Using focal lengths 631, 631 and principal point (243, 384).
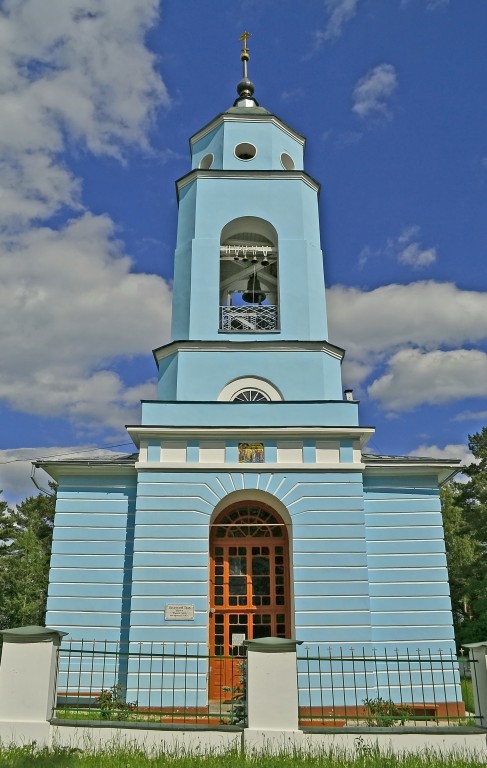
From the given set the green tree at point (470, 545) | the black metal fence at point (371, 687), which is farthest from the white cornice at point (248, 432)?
the green tree at point (470, 545)

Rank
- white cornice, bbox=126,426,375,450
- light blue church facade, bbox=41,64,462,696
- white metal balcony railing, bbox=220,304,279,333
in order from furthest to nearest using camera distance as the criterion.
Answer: white metal balcony railing, bbox=220,304,279,333
white cornice, bbox=126,426,375,450
light blue church facade, bbox=41,64,462,696

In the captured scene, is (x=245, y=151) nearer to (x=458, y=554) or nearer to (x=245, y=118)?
(x=245, y=118)

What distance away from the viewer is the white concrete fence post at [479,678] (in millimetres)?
7363

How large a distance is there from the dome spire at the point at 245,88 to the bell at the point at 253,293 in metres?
4.92

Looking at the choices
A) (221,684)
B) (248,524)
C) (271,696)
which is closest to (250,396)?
(248,524)

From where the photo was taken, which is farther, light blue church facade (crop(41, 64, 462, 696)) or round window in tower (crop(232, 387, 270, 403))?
round window in tower (crop(232, 387, 270, 403))

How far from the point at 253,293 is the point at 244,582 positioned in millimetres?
6451

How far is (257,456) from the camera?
1156cm

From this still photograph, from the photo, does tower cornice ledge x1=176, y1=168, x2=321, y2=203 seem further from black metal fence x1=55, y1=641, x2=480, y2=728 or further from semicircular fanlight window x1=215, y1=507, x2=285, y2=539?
black metal fence x1=55, y1=641, x2=480, y2=728

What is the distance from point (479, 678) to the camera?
24.6 ft

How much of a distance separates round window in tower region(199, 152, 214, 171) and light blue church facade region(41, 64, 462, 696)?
2545 millimetres

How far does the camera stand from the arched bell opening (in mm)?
13227

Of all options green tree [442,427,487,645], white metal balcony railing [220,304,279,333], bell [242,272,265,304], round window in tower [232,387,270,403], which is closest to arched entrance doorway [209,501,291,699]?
round window in tower [232,387,270,403]

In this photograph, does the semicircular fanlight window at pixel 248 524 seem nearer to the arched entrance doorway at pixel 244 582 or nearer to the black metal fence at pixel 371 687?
the arched entrance doorway at pixel 244 582
